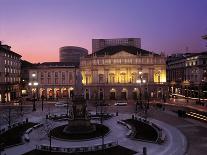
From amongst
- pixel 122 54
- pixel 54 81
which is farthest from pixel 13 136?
pixel 54 81

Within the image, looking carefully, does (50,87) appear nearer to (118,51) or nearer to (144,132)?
(118,51)

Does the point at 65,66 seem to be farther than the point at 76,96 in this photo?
Yes

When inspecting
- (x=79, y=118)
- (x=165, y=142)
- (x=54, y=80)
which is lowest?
(x=165, y=142)

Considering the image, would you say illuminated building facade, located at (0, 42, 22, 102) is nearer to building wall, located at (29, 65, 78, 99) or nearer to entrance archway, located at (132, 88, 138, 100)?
building wall, located at (29, 65, 78, 99)

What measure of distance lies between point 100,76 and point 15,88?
3440cm

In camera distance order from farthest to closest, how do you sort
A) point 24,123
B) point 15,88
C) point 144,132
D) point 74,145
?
1. point 15,88
2. point 24,123
3. point 144,132
4. point 74,145

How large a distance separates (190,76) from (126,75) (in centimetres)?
2498

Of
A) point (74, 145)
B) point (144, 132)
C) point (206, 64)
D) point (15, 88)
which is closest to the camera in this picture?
point (74, 145)

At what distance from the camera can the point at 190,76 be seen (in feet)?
323

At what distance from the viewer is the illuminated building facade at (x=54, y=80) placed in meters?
104

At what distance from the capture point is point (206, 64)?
8706cm

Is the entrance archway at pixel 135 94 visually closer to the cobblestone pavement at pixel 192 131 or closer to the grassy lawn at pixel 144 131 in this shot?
the cobblestone pavement at pixel 192 131

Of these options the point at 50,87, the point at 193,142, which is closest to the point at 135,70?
the point at 50,87

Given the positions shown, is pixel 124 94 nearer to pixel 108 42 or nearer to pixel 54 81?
pixel 54 81
